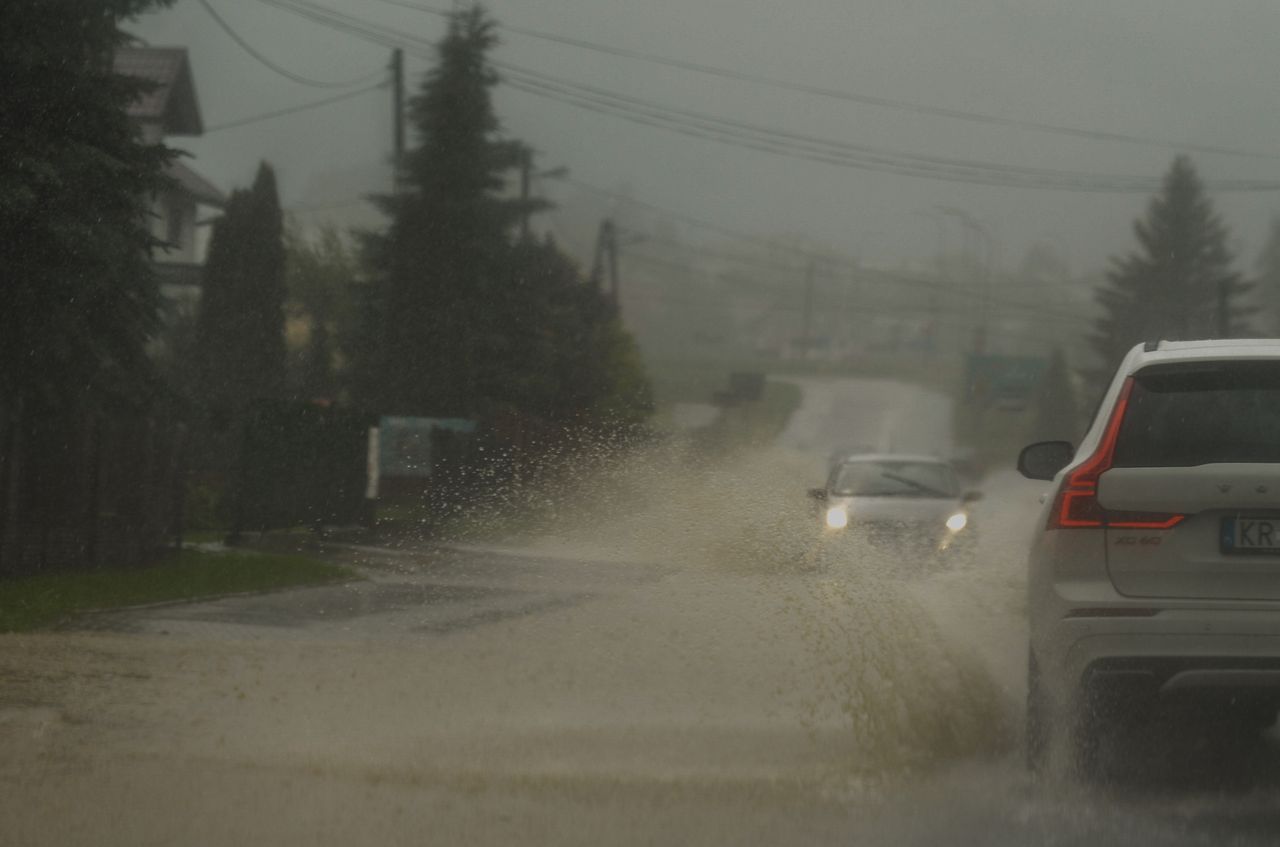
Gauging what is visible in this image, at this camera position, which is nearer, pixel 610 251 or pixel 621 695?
pixel 621 695

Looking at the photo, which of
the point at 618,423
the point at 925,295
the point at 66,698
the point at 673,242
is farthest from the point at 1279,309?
the point at 66,698

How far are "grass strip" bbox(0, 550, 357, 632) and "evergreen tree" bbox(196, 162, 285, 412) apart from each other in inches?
1017

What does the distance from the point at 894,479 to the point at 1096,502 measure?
40.4ft

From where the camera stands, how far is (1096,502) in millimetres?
5879

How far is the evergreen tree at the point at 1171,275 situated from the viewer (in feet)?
206

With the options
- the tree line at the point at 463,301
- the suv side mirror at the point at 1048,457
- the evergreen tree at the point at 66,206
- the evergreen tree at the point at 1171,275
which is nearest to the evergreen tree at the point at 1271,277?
the evergreen tree at the point at 1171,275

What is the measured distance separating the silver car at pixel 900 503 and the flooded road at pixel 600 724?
79.7 inches

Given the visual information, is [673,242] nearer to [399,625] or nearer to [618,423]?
[618,423]

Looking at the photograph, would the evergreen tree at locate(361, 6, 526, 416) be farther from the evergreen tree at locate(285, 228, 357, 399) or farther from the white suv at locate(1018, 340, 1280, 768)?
the white suv at locate(1018, 340, 1280, 768)

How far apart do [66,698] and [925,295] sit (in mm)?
68430

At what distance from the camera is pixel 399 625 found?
40.8ft

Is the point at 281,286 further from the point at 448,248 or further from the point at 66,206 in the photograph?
the point at 66,206

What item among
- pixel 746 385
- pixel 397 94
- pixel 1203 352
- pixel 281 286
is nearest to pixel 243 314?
pixel 281 286

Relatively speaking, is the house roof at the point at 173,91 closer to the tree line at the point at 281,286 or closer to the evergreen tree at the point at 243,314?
the tree line at the point at 281,286
